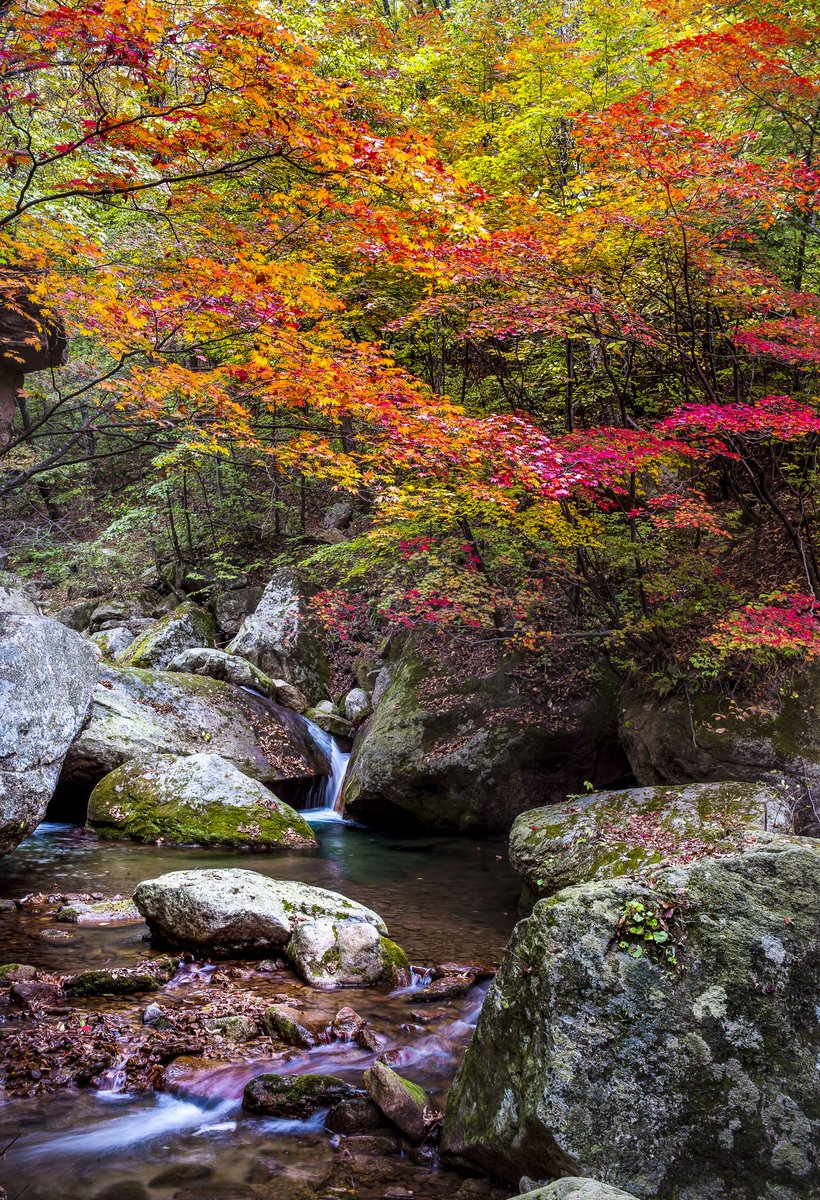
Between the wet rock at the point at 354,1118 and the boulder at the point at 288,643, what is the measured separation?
472 inches

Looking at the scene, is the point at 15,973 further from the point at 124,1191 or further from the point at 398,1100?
the point at 398,1100

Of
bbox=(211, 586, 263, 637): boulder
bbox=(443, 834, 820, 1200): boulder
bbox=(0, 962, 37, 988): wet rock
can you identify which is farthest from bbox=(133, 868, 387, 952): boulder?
bbox=(211, 586, 263, 637): boulder

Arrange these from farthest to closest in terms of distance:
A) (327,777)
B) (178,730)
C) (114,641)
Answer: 1. (114,641)
2. (327,777)
3. (178,730)

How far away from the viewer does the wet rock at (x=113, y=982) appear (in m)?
4.96

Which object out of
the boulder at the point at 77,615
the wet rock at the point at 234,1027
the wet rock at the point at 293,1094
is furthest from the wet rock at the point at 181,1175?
the boulder at the point at 77,615

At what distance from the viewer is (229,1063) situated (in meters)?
4.21

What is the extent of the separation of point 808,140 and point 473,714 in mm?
8680

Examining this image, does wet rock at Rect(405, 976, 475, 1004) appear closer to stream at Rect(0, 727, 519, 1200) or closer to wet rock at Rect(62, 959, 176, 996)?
stream at Rect(0, 727, 519, 1200)

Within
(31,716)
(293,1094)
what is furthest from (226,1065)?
(31,716)

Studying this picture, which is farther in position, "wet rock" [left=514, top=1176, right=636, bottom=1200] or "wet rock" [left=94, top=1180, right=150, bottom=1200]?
"wet rock" [left=94, top=1180, right=150, bottom=1200]

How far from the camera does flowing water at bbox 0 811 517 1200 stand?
130 inches

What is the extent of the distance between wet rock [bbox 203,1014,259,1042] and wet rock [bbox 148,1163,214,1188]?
1048mm

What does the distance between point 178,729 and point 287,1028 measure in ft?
25.9

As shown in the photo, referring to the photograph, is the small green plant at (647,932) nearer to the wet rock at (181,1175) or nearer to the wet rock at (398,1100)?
the wet rock at (398,1100)
